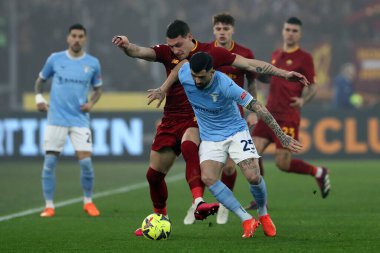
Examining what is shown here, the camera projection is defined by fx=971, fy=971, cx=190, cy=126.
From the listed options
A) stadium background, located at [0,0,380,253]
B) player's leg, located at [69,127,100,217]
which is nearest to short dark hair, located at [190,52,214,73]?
stadium background, located at [0,0,380,253]

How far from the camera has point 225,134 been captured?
8914 millimetres

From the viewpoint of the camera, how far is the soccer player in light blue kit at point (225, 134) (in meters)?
8.59

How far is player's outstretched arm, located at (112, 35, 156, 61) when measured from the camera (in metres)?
8.83

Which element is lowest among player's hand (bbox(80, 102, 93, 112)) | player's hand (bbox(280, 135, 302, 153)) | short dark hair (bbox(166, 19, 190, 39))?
player's hand (bbox(280, 135, 302, 153))

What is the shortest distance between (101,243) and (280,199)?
17.3ft

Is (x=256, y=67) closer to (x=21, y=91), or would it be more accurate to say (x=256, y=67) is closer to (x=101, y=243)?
(x=101, y=243)

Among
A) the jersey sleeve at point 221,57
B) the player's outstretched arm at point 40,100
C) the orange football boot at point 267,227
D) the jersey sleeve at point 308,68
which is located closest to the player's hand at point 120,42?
the jersey sleeve at point 221,57

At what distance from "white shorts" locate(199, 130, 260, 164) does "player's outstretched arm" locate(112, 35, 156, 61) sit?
100cm

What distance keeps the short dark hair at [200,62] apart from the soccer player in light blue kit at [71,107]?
390 cm

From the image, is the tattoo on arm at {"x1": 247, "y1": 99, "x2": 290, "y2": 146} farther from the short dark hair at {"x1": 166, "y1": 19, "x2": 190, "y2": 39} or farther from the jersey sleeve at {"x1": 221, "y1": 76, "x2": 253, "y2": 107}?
the short dark hair at {"x1": 166, "y1": 19, "x2": 190, "y2": 39}

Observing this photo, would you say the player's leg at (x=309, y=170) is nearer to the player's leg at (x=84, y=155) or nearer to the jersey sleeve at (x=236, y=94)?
the player's leg at (x=84, y=155)

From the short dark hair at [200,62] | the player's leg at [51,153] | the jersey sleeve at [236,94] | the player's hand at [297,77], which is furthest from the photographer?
the player's leg at [51,153]

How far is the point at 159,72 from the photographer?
2402 centimetres

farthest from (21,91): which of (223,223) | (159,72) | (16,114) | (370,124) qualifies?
(223,223)
